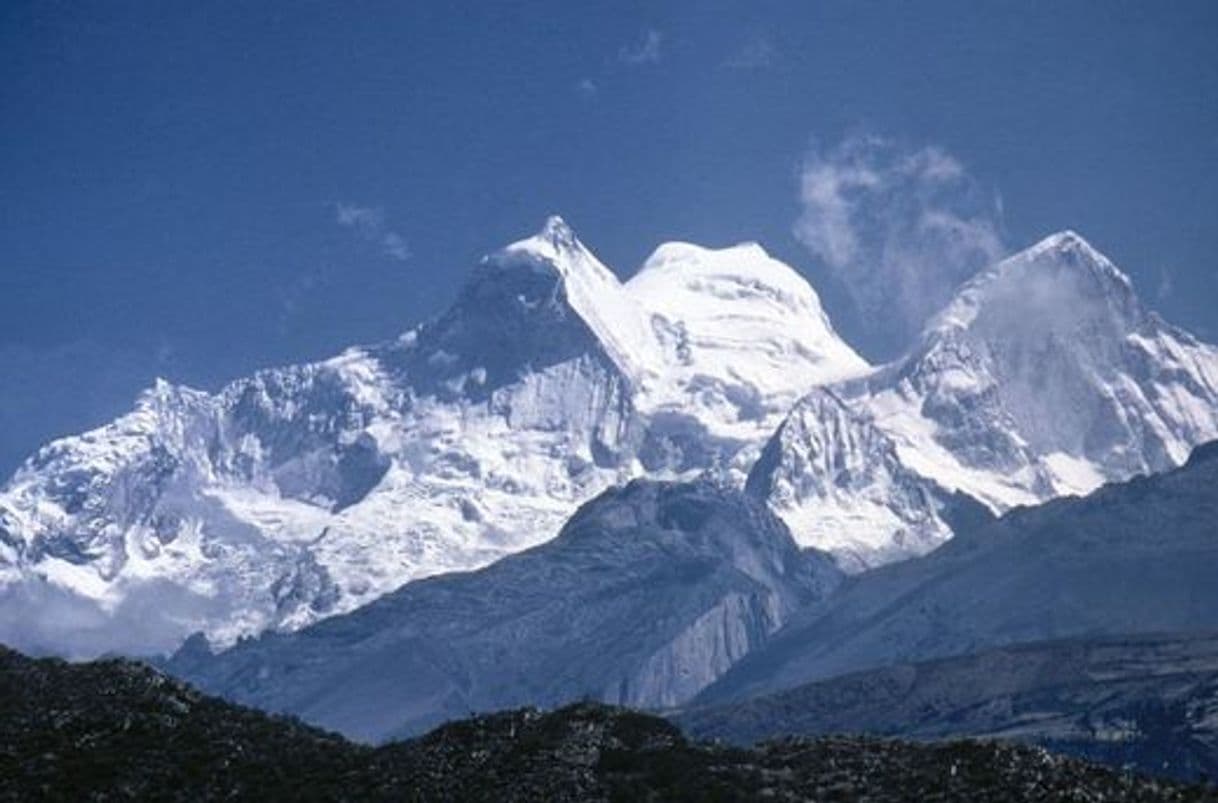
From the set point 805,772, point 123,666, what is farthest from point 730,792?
point 123,666

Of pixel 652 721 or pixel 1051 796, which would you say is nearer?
pixel 1051 796

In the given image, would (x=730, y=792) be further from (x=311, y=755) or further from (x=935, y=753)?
(x=311, y=755)

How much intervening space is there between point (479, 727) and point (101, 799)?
100 ft

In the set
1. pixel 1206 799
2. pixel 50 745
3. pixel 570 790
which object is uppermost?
pixel 50 745

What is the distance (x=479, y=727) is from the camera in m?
171

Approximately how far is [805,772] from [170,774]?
43927mm

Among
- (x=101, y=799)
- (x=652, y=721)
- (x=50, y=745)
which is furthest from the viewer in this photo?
(x=652, y=721)

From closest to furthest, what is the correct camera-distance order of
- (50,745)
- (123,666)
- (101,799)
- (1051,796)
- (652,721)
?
(1051,796) < (101,799) < (50,745) < (652,721) < (123,666)

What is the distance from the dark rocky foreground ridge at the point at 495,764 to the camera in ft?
494

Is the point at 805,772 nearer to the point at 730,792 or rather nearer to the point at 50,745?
the point at 730,792

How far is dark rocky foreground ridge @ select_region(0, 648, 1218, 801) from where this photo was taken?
151 metres

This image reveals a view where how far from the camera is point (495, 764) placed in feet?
522

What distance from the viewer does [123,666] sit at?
627 feet

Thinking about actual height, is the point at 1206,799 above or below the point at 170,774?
below
